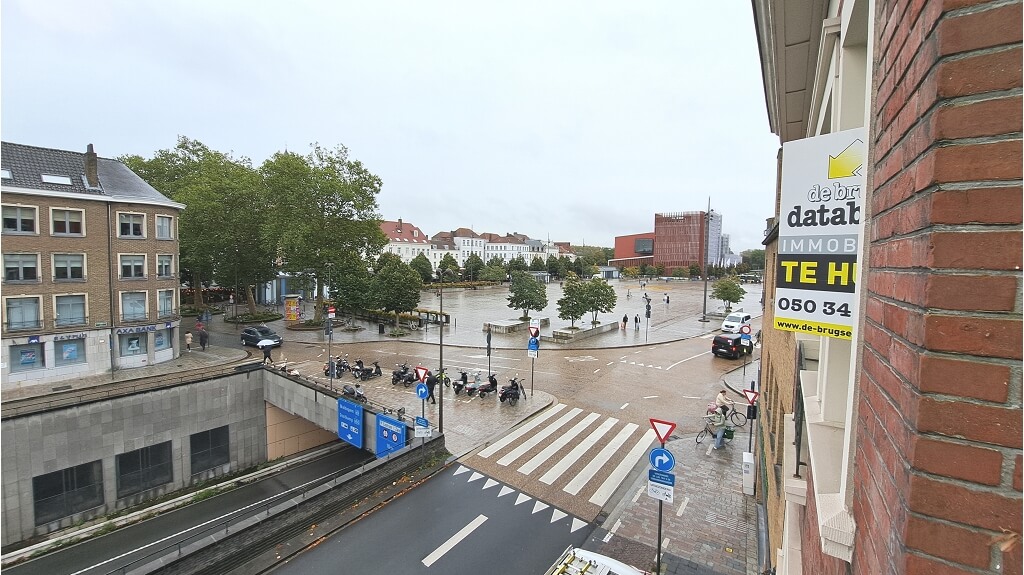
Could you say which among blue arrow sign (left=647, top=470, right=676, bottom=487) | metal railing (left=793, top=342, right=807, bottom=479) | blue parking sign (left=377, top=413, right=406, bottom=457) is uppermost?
metal railing (left=793, top=342, right=807, bottom=479)

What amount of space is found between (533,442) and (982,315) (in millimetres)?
15337

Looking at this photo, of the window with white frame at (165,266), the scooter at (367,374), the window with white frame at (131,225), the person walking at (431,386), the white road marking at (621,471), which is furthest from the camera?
the window with white frame at (165,266)

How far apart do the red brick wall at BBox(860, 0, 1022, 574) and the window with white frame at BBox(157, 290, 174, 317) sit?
3163 cm

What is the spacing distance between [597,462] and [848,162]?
12537mm

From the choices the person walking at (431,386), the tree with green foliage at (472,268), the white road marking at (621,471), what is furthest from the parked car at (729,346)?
the tree with green foliage at (472,268)

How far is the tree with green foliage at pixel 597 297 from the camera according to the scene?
1346 inches

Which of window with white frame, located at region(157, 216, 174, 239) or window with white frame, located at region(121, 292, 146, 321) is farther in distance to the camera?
window with white frame, located at region(157, 216, 174, 239)

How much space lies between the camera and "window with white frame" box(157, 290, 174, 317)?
84.1 feet

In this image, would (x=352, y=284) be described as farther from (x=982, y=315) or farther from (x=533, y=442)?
(x=982, y=315)

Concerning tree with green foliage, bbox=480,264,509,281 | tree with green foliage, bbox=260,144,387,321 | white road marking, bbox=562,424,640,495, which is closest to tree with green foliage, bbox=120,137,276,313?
tree with green foliage, bbox=260,144,387,321

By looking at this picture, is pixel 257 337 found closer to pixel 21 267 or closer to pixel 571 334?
pixel 21 267

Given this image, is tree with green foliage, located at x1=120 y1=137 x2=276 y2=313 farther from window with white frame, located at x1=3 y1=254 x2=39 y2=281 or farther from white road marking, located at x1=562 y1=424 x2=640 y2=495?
white road marking, located at x1=562 y1=424 x2=640 y2=495

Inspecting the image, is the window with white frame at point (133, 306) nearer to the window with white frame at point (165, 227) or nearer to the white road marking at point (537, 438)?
the window with white frame at point (165, 227)

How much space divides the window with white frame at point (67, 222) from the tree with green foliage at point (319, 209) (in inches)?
513
